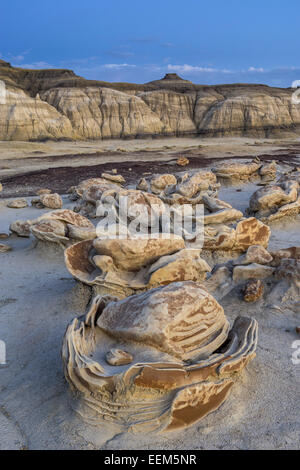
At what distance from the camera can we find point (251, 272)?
156 inches

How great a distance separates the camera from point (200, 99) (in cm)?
3756

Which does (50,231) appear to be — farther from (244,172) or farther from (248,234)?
(244,172)

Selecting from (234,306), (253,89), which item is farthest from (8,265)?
(253,89)

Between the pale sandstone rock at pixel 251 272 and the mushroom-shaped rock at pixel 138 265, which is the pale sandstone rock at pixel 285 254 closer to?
the pale sandstone rock at pixel 251 272

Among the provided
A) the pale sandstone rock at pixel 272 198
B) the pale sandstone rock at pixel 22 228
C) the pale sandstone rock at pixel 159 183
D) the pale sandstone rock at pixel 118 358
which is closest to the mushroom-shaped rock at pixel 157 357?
the pale sandstone rock at pixel 118 358

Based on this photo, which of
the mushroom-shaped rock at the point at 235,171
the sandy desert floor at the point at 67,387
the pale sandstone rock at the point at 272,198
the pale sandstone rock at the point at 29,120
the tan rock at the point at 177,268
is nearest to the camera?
the sandy desert floor at the point at 67,387

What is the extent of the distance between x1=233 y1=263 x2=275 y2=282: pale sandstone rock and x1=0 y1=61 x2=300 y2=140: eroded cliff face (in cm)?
2651

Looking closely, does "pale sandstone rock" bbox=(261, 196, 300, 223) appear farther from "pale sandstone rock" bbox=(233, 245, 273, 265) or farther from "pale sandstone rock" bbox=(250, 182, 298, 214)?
"pale sandstone rock" bbox=(233, 245, 273, 265)

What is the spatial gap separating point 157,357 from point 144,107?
34650 mm

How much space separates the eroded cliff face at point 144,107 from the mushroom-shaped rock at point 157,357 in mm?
27593

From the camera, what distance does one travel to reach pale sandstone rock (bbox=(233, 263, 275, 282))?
392 cm

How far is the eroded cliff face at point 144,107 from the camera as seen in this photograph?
3191 cm

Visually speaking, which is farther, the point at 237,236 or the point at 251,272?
the point at 237,236

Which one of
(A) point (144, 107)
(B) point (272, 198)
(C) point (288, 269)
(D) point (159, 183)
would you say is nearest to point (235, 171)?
(D) point (159, 183)
